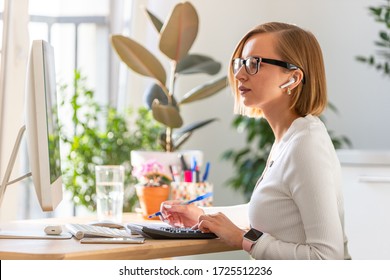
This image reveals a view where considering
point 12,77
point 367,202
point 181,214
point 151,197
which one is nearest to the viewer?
point 181,214

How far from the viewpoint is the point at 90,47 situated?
3.88 meters

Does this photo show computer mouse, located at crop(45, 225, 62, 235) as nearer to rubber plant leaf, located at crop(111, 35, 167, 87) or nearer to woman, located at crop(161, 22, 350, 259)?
woman, located at crop(161, 22, 350, 259)

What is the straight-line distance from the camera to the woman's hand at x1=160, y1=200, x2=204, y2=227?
6.97 feet

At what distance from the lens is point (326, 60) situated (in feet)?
14.5

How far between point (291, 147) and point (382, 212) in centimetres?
165

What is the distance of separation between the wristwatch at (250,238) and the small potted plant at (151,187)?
77cm

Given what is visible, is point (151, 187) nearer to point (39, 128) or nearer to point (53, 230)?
point (53, 230)

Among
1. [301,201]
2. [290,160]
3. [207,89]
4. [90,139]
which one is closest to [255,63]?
[290,160]

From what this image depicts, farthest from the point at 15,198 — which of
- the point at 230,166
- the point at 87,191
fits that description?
the point at 230,166

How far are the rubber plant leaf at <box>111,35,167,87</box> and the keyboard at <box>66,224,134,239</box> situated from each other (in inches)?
52.5

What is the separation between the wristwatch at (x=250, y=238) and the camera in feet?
5.91

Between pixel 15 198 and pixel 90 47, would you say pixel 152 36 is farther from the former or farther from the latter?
pixel 15 198

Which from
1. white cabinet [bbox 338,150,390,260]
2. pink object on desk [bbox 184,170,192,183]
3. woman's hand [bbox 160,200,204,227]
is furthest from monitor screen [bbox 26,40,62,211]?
white cabinet [bbox 338,150,390,260]

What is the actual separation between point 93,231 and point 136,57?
1462mm
